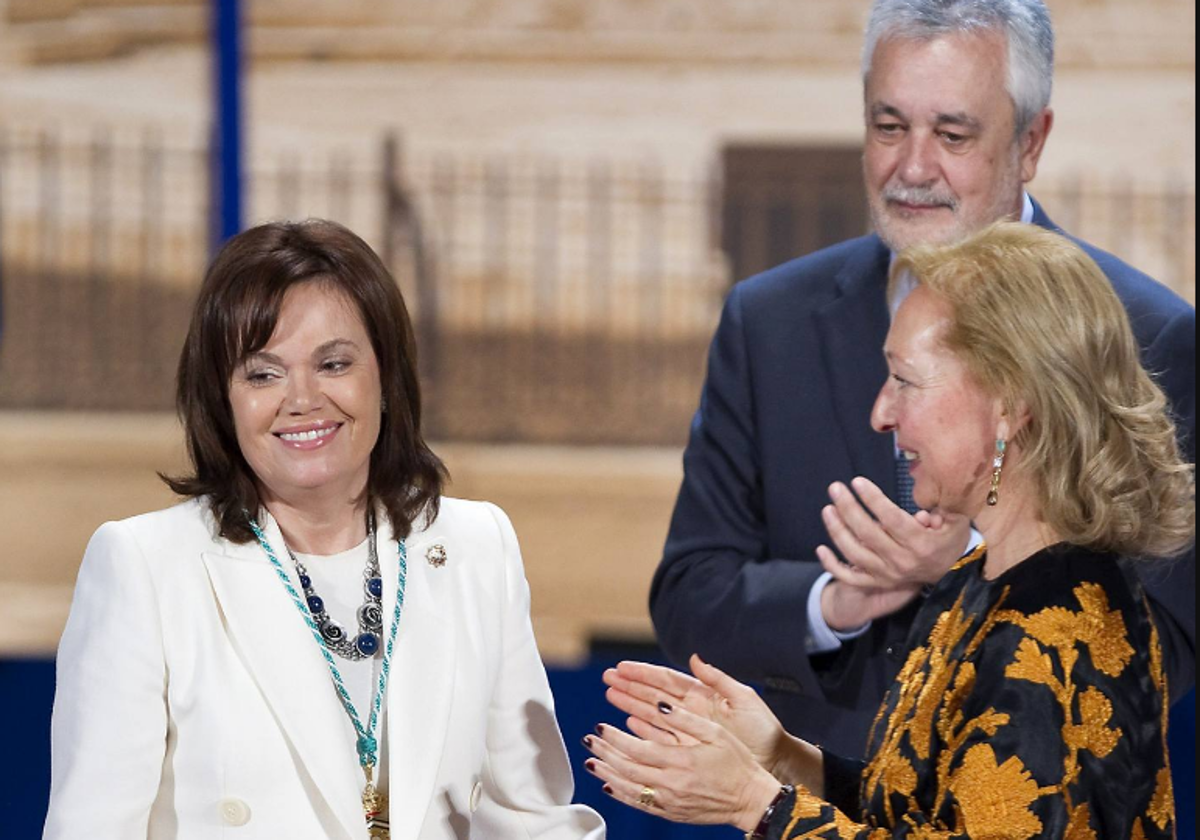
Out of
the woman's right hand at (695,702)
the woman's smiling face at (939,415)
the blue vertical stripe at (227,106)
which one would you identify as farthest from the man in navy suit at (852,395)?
the blue vertical stripe at (227,106)

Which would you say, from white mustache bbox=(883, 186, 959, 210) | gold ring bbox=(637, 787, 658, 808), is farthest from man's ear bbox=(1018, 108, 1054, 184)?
gold ring bbox=(637, 787, 658, 808)

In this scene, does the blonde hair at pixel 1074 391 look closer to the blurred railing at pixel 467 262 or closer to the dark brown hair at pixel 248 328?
the dark brown hair at pixel 248 328

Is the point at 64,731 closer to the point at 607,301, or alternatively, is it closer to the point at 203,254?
the point at 607,301

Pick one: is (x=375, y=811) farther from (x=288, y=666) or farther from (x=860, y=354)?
(x=860, y=354)

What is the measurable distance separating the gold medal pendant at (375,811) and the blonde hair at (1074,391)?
0.92 meters

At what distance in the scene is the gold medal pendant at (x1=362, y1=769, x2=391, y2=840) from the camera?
217 cm

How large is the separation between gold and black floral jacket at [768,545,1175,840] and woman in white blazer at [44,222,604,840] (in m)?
0.48

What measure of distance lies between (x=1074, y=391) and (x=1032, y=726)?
15.7 inches

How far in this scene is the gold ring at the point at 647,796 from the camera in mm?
2057

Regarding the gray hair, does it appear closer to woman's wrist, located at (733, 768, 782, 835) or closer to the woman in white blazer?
the woman in white blazer

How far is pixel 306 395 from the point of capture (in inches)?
86.7

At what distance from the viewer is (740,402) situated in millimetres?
2814

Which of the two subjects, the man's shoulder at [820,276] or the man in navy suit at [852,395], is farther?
the man's shoulder at [820,276]

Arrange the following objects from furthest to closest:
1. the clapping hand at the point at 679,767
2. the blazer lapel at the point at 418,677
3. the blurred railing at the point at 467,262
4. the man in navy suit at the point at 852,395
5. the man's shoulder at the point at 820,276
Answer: the blurred railing at the point at 467,262
the man's shoulder at the point at 820,276
the man in navy suit at the point at 852,395
the blazer lapel at the point at 418,677
the clapping hand at the point at 679,767
